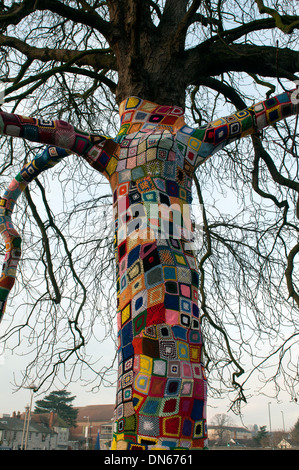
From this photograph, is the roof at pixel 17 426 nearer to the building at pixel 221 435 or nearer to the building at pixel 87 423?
the building at pixel 87 423

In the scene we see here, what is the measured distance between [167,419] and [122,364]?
35cm

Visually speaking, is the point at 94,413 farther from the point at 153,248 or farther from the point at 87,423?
the point at 153,248

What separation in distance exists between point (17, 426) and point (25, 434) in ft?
5.54

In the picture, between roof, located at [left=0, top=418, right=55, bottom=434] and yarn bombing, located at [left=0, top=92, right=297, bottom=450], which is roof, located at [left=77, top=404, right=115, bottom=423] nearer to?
roof, located at [left=0, top=418, right=55, bottom=434]

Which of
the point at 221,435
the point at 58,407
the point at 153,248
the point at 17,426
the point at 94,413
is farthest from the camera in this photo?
the point at 94,413

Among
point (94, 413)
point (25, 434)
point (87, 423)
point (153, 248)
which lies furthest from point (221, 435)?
point (94, 413)

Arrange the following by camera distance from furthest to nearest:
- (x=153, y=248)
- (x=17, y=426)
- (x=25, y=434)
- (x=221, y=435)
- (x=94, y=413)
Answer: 1. (x=94, y=413)
2. (x=17, y=426)
3. (x=25, y=434)
4. (x=221, y=435)
5. (x=153, y=248)

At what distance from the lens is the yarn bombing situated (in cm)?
206

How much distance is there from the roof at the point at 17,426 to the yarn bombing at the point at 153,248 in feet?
109

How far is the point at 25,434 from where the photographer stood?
33.6 metres

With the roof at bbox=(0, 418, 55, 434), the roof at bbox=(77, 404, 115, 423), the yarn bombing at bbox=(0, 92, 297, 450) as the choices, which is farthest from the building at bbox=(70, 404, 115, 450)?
the yarn bombing at bbox=(0, 92, 297, 450)

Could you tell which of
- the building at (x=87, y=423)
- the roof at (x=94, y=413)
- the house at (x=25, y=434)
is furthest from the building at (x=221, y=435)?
the roof at (x=94, y=413)

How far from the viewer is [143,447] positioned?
1.96 metres
